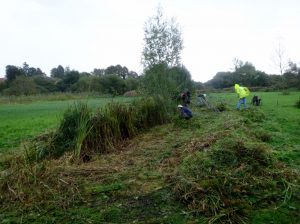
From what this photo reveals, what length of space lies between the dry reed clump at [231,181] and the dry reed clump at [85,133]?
7.28 feet

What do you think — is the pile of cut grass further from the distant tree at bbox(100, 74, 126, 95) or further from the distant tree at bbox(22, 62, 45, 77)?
the distant tree at bbox(22, 62, 45, 77)

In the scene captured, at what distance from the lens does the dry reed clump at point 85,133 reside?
18.4ft

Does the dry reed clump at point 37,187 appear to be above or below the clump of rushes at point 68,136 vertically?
below

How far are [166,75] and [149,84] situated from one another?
101 centimetres

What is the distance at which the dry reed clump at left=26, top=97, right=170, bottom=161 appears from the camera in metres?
5.60

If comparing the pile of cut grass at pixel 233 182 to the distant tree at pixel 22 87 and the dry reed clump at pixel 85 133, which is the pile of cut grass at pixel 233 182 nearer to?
the dry reed clump at pixel 85 133

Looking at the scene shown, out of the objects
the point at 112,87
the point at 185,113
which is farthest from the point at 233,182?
the point at 185,113

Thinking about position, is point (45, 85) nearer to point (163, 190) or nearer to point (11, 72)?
point (11, 72)

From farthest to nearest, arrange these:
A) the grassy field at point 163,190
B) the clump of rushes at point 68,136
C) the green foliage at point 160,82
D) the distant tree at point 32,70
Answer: the distant tree at point 32,70
the green foliage at point 160,82
the clump of rushes at point 68,136
the grassy field at point 163,190

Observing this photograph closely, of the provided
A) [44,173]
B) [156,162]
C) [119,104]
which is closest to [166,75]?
[119,104]

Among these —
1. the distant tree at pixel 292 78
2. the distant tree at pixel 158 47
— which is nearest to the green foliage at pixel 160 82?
the distant tree at pixel 158 47

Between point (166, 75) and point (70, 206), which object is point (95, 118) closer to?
point (70, 206)

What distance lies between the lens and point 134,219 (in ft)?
10.2

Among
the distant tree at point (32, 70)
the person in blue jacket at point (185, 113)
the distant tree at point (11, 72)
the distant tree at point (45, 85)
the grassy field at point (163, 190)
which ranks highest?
the distant tree at point (32, 70)
